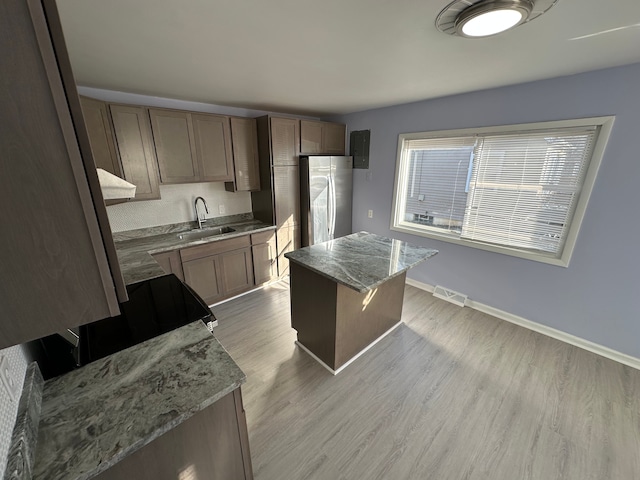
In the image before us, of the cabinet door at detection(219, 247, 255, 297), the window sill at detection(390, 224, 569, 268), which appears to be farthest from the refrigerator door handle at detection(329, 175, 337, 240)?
the cabinet door at detection(219, 247, 255, 297)

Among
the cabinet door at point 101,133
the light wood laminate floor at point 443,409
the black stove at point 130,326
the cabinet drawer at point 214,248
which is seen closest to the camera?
the black stove at point 130,326

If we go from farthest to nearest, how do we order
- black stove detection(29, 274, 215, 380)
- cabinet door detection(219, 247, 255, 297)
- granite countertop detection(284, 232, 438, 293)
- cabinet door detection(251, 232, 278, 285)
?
cabinet door detection(251, 232, 278, 285) → cabinet door detection(219, 247, 255, 297) → granite countertop detection(284, 232, 438, 293) → black stove detection(29, 274, 215, 380)

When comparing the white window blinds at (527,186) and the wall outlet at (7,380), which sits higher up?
the white window blinds at (527,186)

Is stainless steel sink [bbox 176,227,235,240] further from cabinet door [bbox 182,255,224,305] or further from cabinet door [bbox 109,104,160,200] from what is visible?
cabinet door [bbox 109,104,160,200]

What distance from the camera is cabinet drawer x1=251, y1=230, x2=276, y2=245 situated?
3.25 meters

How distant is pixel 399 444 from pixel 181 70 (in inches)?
121

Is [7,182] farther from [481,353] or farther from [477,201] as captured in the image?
[477,201]

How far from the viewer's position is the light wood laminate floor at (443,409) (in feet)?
4.85

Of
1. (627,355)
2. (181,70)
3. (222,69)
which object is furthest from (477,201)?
(181,70)

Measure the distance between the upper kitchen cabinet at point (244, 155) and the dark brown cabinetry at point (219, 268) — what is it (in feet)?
2.40

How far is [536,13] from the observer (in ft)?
3.86

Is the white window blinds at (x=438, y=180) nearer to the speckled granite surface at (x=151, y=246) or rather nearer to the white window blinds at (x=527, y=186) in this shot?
the white window blinds at (x=527, y=186)

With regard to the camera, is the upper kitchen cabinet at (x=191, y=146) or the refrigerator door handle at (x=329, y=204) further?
the refrigerator door handle at (x=329, y=204)

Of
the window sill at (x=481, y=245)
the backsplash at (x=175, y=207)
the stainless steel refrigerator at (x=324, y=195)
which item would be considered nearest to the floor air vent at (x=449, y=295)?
the window sill at (x=481, y=245)
